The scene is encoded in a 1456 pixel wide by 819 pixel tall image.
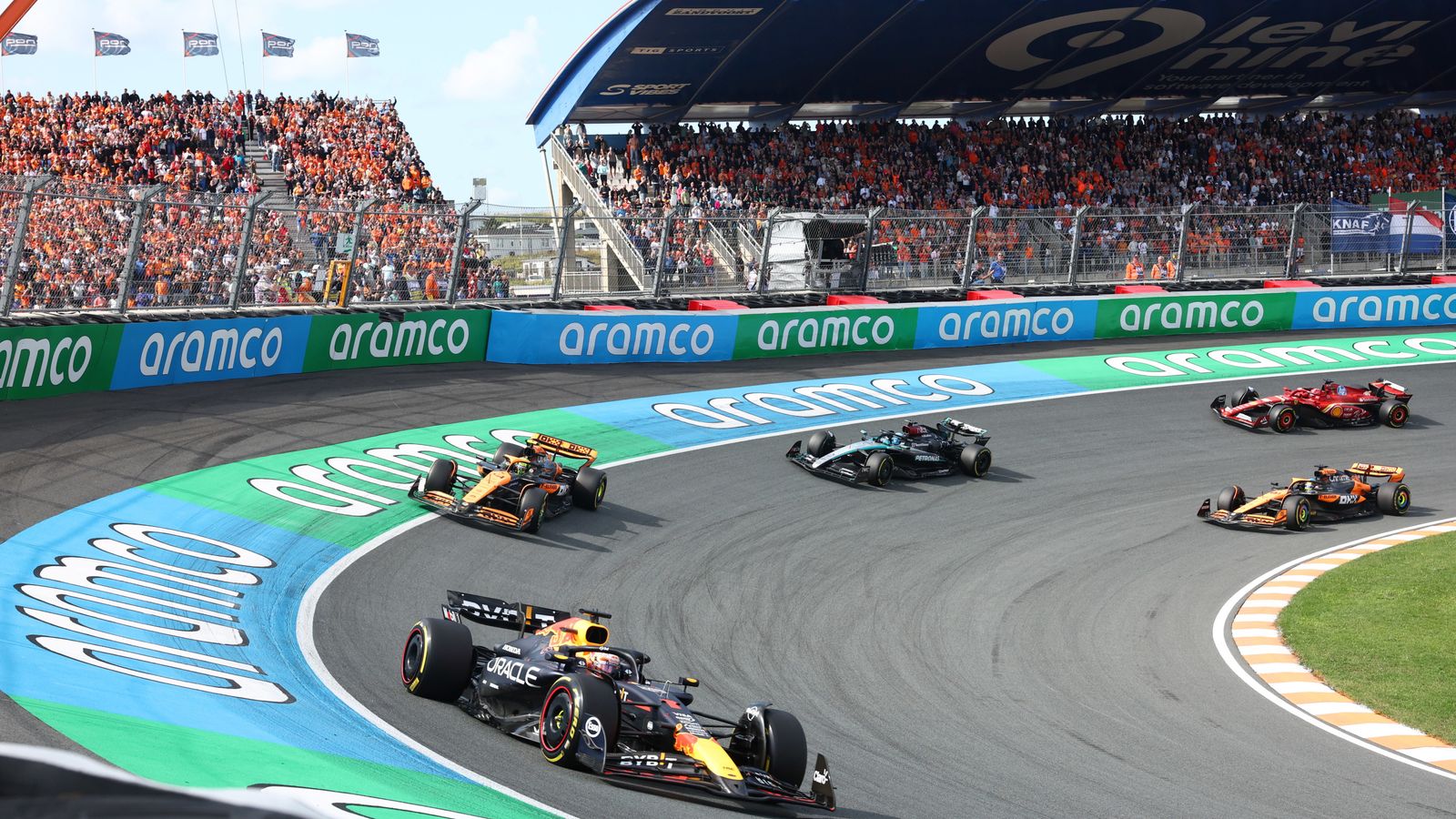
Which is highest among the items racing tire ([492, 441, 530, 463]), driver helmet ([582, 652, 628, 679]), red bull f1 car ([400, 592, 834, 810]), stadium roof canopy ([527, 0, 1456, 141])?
stadium roof canopy ([527, 0, 1456, 141])

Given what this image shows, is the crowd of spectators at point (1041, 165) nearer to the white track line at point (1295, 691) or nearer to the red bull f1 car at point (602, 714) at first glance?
the white track line at point (1295, 691)

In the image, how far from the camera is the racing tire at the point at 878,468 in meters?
17.9

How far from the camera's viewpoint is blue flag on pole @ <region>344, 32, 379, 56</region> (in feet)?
166

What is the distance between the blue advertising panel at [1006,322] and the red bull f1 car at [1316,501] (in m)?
8.62

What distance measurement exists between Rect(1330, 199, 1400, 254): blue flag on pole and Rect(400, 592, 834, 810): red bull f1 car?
25602 mm

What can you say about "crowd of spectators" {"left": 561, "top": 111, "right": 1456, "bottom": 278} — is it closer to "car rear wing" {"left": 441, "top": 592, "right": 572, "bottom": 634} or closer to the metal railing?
the metal railing

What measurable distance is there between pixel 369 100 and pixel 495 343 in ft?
72.7

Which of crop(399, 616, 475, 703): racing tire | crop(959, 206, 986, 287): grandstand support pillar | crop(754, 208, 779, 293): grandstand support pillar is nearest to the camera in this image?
crop(399, 616, 475, 703): racing tire

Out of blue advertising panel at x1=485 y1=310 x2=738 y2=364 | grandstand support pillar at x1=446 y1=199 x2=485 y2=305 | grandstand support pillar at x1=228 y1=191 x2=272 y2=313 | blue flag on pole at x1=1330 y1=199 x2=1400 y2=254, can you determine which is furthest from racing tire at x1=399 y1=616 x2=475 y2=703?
blue flag on pole at x1=1330 y1=199 x2=1400 y2=254

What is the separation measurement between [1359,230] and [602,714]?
27497 millimetres

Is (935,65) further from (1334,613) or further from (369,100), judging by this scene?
(1334,613)

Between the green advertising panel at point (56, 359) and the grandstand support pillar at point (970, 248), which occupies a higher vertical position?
the grandstand support pillar at point (970, 248)

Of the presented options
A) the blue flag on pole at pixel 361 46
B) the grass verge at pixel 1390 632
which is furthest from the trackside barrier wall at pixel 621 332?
the blue flag on pole at pixel 361 46

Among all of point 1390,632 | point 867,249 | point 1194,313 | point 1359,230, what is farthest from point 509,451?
point 1359,230
